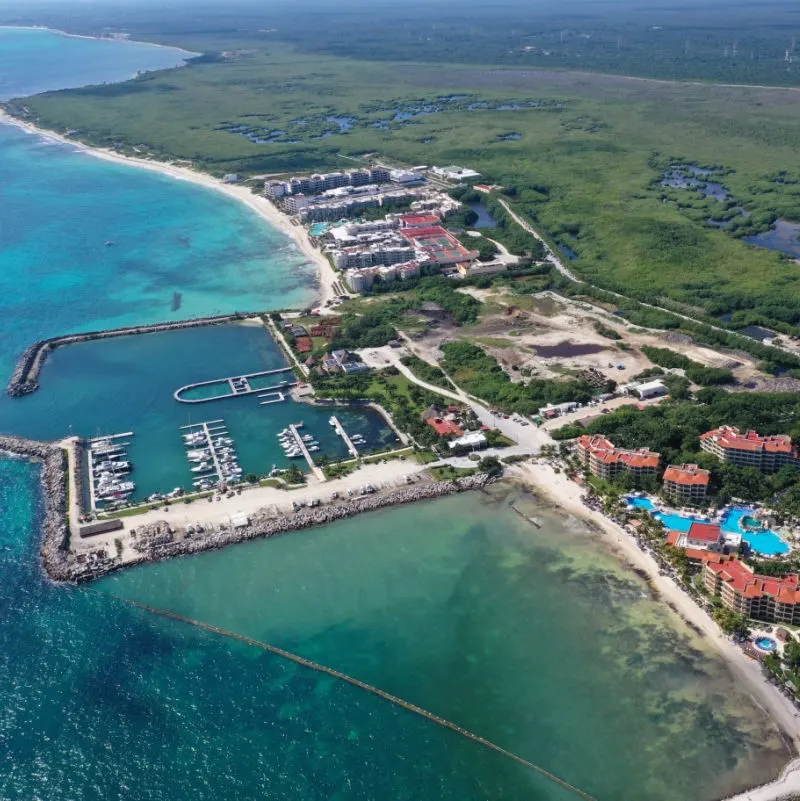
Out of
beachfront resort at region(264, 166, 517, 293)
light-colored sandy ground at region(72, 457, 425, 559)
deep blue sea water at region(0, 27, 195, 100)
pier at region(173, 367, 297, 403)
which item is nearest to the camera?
light-colored sandy ground at region(72, 457, 425, 559)

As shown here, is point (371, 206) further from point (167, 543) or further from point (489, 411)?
point (167, 543)

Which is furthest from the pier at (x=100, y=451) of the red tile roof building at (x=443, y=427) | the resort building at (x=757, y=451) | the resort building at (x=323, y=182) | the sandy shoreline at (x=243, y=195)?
the resort building at (x=323, y=182)

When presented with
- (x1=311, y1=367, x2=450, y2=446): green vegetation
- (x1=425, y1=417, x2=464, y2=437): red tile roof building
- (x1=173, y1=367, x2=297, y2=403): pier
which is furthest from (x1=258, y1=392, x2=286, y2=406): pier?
(x1=425, y1=417, x2=464, y2=437): red tile roof building

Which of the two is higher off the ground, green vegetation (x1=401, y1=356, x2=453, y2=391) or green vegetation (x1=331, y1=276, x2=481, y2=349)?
green vegetation (x1=331, y1=276, x2=481, y2=349)

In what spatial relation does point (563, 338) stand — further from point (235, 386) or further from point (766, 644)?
point (766, 644)

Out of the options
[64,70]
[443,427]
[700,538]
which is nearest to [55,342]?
[443,427]

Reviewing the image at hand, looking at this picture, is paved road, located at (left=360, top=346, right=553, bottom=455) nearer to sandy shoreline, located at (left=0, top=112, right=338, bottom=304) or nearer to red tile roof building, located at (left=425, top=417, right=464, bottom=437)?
red tile roof building, located at (left=425, top=417, right=464, bottom=437)
